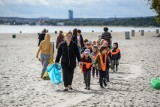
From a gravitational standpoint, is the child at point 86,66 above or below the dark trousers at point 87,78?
above

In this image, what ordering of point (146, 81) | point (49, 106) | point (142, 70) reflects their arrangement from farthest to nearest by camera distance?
point (142, 70) < point (146, 81) < point (49, 106)

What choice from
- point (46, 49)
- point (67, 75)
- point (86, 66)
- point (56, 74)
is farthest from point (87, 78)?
point (46, 49)

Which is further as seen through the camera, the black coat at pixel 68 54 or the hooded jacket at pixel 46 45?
the hooded jacket at pixel 46 45

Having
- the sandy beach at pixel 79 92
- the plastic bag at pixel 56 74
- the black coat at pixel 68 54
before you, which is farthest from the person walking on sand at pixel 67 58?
the plastic bag at pixel 56 74

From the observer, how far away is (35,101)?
1036 cm

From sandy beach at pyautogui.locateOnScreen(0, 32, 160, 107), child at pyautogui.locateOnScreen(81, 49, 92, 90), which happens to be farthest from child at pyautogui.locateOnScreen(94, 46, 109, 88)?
sandy beach at pyautogui.locateOnScreen(0, 32, 160, 107)

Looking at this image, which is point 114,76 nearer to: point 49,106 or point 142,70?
point 142,70

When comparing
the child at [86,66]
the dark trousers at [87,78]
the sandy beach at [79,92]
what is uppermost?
the child at [86,66]

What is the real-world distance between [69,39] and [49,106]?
2.91 meters

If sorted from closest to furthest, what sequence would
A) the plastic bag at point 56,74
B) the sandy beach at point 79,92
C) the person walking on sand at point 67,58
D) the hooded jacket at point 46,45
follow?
the sandy beach at point 79,92
the person walking on sand at point 67,58
the plastic bag at point 56,74
the hooded jacket at point 46,45

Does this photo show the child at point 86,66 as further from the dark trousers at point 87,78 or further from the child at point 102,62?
the child at point 102,62

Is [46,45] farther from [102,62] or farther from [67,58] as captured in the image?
[102,62]

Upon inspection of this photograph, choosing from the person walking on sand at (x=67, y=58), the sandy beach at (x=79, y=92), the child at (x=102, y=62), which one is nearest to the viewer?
the sandy beach at (x=79, y=92)

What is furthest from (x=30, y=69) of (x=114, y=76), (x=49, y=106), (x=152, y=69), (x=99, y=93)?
(x=49, y=106)
